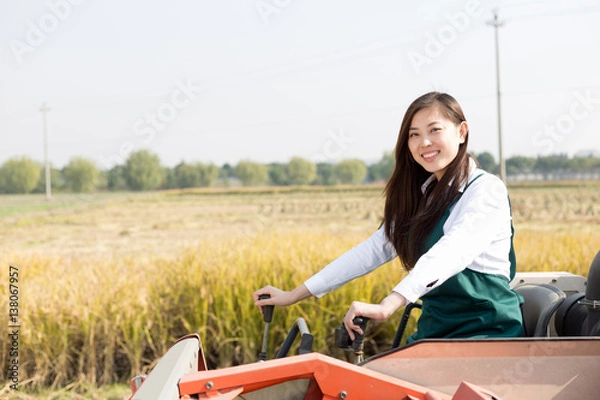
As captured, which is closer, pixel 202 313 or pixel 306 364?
pixel 306 364

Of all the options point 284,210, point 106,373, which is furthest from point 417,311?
point 284,210

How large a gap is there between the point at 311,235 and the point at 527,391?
15.5 feet

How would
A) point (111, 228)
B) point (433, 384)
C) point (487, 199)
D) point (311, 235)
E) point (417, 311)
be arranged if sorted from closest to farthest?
1. point (433, 384)
2. point (487, 199)
3. point (417, 311)
4. point (311, 235)
5. point (111, 228)

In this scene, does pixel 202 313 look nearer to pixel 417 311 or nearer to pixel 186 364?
pixel 417 311

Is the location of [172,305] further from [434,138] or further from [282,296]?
[434,138]

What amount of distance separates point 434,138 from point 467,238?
1.23 feet

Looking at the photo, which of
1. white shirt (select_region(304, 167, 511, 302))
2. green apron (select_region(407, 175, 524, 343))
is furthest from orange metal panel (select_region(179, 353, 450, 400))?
green apron (select_region(407, 175, 524, 343))

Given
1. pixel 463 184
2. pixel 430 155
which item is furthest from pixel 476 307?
pixel 430 155

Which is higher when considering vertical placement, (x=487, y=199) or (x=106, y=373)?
(x=487, y=199)

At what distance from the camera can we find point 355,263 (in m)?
2.65

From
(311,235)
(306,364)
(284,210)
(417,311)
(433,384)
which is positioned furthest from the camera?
(284,210)

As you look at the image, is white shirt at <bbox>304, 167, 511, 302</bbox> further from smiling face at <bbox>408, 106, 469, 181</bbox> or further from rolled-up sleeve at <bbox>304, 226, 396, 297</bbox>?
rolled-up sleeve at <bbox>304, 226, 396, 297</bbox>

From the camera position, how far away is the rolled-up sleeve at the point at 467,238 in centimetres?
206

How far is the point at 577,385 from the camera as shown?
1963 millimetres
